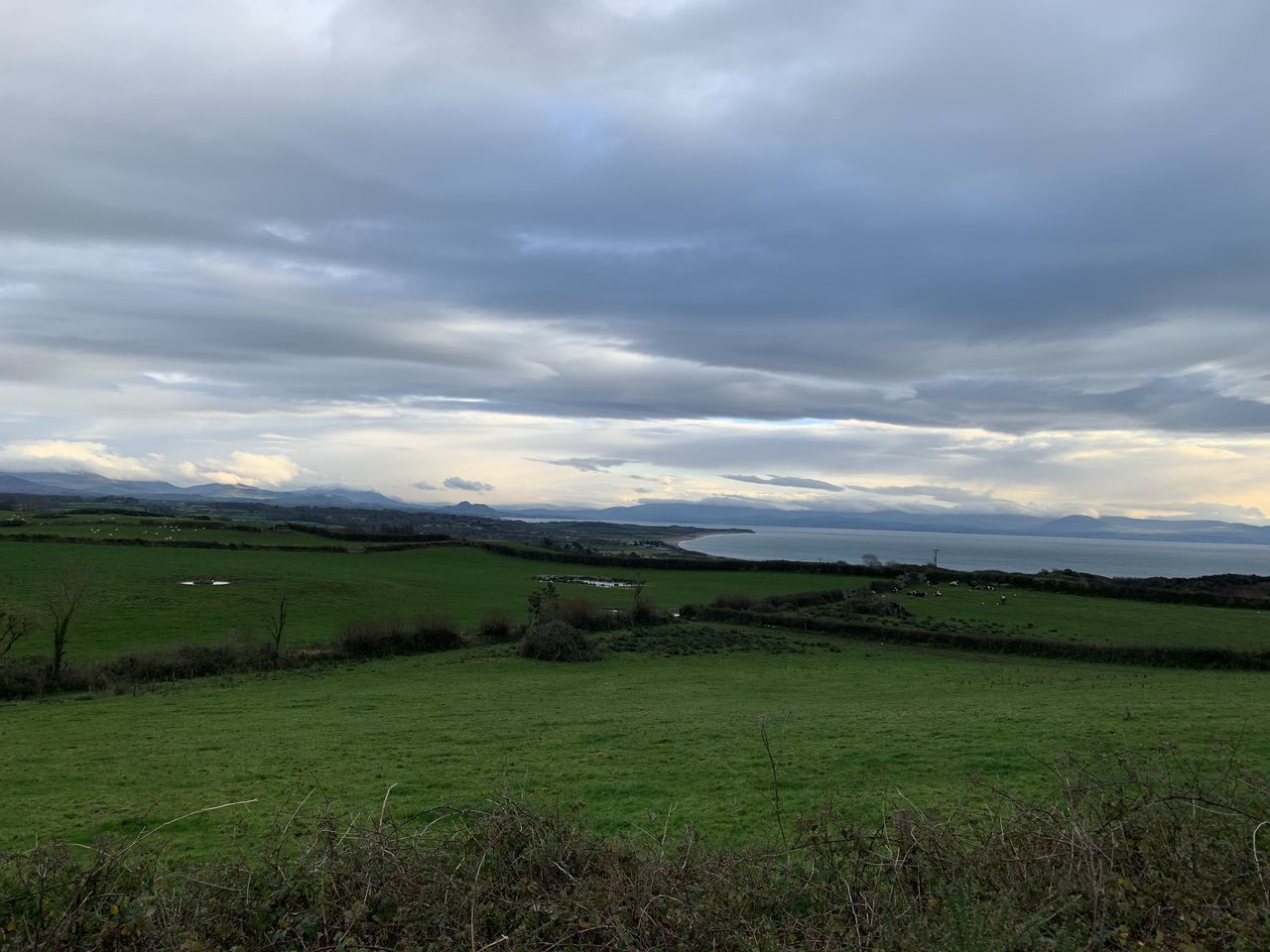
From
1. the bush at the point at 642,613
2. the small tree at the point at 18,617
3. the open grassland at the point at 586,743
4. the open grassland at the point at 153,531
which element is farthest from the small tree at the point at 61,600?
the open grassland at the point at 153,531

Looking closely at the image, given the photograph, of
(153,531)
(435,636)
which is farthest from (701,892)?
(153,531)

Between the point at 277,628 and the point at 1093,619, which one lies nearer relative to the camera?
the point at 277,628

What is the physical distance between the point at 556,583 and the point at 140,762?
218ft

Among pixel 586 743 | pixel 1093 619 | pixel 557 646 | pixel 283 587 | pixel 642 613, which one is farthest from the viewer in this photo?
pixel 283 587

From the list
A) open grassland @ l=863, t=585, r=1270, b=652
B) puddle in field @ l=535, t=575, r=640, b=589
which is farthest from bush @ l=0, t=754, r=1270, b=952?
puddle in field @ l=535, t=575, r=640, b=589

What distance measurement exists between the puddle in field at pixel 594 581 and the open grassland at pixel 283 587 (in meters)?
1.94

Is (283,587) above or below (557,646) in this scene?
below

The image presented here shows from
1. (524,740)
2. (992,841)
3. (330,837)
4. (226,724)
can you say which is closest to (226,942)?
(330,837)

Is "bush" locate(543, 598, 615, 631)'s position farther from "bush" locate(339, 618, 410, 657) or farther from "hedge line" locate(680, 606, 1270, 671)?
"hedge line" locate(680, 606, 1270, 671)

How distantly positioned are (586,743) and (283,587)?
5692 cm

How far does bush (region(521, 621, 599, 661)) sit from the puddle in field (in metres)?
36.7

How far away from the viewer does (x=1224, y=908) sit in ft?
16.1

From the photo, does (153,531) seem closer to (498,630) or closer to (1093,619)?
(498,630)

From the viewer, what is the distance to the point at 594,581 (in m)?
87.1
